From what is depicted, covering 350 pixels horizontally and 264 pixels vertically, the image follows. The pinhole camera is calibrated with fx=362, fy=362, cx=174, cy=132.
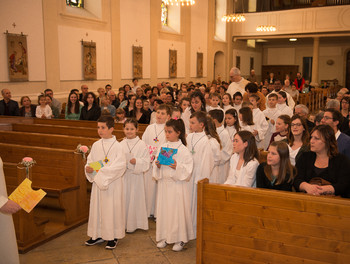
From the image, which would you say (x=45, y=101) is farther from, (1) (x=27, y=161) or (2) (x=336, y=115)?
(2) (x=336, y=115)

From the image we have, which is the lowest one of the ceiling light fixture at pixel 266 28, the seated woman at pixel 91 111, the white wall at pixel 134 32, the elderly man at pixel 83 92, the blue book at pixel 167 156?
the blue book at pixel 167 156

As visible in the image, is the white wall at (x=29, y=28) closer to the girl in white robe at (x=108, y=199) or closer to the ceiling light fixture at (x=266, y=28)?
the girl in white robe at (x=108, y=199)

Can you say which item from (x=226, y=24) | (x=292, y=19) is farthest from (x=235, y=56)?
(x=292, y=19)

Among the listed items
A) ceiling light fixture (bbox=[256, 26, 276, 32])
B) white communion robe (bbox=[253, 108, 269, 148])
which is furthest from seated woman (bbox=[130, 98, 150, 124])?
ceiling light fixture (bbox=[256, 26, 276, 32])

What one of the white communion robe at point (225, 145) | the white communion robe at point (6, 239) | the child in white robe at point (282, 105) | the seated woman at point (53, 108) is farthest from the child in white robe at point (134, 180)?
the seated woman at point (53, 108)

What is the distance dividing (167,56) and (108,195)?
1409cm

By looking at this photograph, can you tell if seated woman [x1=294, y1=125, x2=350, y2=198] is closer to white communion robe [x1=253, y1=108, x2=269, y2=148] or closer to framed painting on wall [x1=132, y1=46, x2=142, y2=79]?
white communion robe [x1=253, y1=108, x2=269, y2=148]

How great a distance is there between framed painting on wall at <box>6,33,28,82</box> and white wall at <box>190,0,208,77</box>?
416 inches

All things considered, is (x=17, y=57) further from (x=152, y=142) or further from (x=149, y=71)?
(x=152, y=142)

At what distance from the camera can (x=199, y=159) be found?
467cm

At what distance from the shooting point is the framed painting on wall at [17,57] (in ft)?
34.2

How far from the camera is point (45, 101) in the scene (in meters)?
9.47

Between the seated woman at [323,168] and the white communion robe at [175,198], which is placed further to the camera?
the white communion robe at [175,198]

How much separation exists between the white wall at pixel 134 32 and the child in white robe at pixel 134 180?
10.5m
